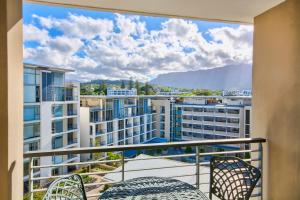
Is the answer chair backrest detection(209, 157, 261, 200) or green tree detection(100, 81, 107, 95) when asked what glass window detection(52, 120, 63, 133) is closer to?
green tree detection(100, 81, 107, 95)

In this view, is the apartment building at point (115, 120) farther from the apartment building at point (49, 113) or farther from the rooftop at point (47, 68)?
the rooftop at point (47, 68)

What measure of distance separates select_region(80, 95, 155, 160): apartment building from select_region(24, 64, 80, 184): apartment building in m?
0.12

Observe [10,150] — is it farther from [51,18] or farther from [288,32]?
[288,32]

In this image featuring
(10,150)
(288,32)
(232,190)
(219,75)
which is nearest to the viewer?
(10,150)

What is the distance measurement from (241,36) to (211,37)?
1.45 ft

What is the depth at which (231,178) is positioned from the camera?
2.20 meters

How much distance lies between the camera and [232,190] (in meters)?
2.15

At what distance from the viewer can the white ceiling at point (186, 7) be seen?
2672 millimetres

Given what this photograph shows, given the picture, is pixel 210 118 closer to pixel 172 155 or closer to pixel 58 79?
pixel 172 155

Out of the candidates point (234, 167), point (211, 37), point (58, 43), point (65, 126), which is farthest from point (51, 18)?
point (234, 167)

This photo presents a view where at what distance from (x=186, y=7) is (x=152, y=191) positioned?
82.4 inches

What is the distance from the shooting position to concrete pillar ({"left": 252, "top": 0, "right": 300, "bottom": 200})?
2611 mm

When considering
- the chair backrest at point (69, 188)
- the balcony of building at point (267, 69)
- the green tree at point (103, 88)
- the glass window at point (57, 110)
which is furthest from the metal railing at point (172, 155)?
the green tree at point (103, 88)

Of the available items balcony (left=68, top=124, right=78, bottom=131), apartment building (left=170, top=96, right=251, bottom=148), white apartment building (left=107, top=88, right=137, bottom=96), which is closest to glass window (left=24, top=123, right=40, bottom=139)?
balcony (left=68, top=124, right=78, bottom=131)
